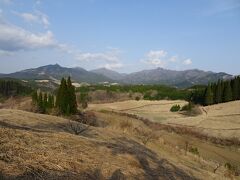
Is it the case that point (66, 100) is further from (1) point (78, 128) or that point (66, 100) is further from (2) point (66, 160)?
(2) point (66, 160)

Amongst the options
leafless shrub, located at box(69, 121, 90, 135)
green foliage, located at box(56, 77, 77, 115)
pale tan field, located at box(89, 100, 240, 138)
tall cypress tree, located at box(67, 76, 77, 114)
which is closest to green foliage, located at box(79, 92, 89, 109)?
pale tan field, located at box(89, 100, 240, 138)

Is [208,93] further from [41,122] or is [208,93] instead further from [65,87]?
[41,122]

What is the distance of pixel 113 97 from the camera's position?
172500mm

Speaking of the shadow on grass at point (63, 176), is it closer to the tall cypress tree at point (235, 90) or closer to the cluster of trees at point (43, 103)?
the cluster of trees at point (43, 103)

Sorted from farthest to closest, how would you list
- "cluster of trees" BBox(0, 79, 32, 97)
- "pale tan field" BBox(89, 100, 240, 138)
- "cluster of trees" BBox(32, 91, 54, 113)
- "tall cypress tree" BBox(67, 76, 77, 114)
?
"cluster of trees" BBox(0, 79, 32, 97) → "pale tan field" BBox(89, 100, 240, 138) → "cluster of trees" BBox(32, 91, 54, 113) → "tall cypress tree" BBox(67, 76, 77, 114)

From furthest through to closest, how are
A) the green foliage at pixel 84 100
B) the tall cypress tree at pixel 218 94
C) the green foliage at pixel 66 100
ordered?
1. the tall cypress tree at pixel 218 94
2. the green foliage at pixel 84 100
3. the green foliage at pixel 66 100

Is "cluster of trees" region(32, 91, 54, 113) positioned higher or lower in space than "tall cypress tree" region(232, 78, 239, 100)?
lower

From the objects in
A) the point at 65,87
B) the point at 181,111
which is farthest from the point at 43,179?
the point at 181,111

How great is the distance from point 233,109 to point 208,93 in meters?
20.9

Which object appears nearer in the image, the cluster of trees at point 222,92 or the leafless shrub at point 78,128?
the leafless shrub at point 78,128

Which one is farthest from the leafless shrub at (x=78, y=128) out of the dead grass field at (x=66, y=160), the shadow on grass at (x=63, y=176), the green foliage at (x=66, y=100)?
the green foliage at (x=66, y=100)

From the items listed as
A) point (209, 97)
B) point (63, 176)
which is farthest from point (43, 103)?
point (209, 97)

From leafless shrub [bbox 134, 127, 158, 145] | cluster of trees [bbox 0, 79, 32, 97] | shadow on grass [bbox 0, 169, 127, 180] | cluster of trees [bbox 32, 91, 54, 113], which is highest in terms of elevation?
shadow on grass [bbox 0, 169, 127, 180]

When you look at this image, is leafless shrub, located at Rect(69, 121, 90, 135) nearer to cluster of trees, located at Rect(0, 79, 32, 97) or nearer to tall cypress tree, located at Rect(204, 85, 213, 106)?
tall cypress tree, located at Rect(204, 85, 213, 106)
